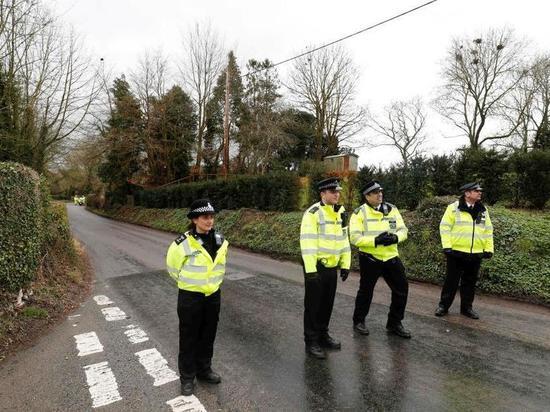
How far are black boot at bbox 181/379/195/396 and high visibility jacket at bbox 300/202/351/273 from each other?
1.67m

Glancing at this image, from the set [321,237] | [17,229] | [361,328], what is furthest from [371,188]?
[17,229]

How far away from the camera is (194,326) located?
343 centimetres

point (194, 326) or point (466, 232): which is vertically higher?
point (466, 232)

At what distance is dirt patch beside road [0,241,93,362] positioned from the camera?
4855 mm

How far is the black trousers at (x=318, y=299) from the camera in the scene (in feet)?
13.4

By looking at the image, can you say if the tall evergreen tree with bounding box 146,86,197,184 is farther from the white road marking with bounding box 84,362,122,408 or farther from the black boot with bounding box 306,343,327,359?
the black boot with bounding box 306,343,327,359

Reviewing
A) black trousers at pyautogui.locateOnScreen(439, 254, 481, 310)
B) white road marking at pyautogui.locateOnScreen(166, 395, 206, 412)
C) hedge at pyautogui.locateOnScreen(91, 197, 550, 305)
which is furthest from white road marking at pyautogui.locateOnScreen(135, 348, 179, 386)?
hedge at pyautogui.locateOnScreen(91, 197, 550, 305)

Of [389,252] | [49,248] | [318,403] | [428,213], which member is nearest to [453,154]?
[428,213]

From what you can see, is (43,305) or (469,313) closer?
(469,313)

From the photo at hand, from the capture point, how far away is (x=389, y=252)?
4523 millimetres

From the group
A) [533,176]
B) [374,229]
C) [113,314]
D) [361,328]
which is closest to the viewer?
[374,229]

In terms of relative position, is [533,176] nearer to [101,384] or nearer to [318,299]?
[318,299]

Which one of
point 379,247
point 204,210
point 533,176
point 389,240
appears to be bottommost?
point 379,247

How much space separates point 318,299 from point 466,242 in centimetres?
262
